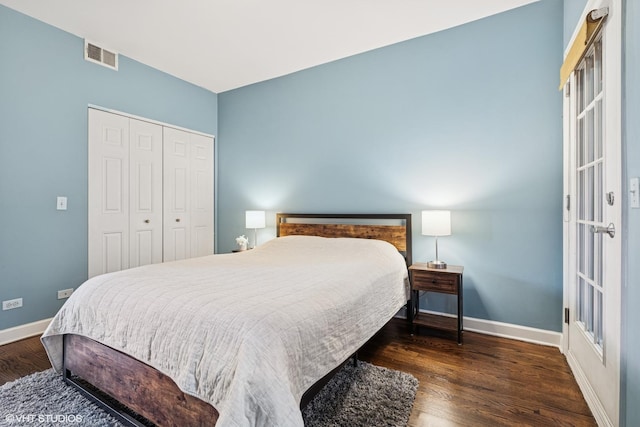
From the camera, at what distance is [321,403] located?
5.46 feet

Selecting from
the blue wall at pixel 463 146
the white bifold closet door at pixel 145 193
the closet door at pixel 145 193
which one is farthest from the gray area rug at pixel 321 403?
the closet door at pixel 145 193

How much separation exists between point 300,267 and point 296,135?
2011 millimetres

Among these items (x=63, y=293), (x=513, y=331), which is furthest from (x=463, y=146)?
(x=63, y=293)

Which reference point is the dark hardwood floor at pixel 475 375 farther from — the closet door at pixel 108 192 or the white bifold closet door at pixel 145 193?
the white bifold closet door at pixel 145 193

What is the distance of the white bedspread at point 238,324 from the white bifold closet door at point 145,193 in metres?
1.53

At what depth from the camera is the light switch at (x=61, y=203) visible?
2.82 metres

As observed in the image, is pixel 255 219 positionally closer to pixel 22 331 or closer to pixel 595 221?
pixel 22 331

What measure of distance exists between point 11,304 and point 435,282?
3.55 meters

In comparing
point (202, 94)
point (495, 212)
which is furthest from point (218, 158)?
point (495, 212)

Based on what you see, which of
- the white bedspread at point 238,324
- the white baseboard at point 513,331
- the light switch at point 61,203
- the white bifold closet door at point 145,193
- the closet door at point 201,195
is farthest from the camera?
the closet door at point 201,195

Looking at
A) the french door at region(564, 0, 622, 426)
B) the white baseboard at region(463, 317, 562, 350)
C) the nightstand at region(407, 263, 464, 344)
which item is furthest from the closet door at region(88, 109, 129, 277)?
the french door at region(564, 0, 622, 426)

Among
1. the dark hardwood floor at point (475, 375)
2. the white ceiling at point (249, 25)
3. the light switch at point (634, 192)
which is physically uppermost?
the white ceiling at point (249, 25)

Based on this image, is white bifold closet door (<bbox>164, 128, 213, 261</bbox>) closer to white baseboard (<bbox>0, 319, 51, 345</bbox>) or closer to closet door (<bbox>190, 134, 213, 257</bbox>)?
closet door (<bbox>190, 134, 213, 257</bbox>)

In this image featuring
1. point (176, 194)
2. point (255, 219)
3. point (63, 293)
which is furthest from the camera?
point (176, 194)
